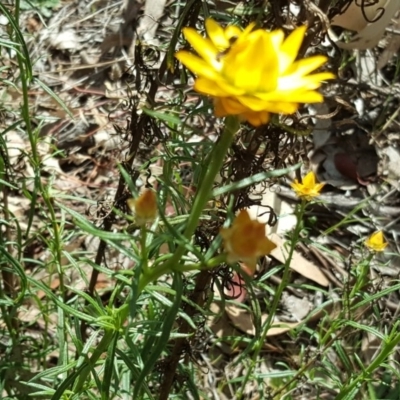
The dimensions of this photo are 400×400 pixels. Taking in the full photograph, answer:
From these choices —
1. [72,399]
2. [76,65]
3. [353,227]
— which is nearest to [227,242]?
[72,399]

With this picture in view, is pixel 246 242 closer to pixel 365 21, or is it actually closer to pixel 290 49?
pixel 290 49

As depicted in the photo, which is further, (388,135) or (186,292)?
(388,135)

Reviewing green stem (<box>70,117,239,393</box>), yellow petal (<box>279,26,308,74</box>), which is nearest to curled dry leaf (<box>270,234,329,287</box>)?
Answer: green stem (<box>70,117,239,393</box>)

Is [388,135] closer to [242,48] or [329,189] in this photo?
[329,189]

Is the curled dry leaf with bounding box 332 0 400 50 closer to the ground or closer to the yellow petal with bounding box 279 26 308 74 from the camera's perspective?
the ground

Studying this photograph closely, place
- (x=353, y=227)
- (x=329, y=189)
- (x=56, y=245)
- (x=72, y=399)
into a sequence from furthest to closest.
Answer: (x=329, y=189)
(x=353, y=227)
(x=56, y=245)
(x=72, y=399)

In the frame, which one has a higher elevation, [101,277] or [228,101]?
[228,101]
